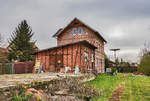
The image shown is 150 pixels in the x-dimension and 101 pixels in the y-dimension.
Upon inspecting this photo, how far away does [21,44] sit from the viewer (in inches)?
1028

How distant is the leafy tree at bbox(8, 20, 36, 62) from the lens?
82.6ft

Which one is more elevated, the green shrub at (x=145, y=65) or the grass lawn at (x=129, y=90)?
the green shrub at (x=145, y=65)

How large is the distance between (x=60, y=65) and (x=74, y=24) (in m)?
9.09

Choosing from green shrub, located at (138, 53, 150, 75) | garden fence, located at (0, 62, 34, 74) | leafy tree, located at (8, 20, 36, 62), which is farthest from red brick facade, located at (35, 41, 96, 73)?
leafy tree, located at (8, 20, 36, 62)

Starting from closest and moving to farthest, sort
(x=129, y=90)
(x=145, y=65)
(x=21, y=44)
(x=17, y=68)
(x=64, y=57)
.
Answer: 1. (x=129, y=90)
2. (x=64, y=57)
3. (x=17, y=68)
4. (x=145, y=65)
5. (x=21, y=44)

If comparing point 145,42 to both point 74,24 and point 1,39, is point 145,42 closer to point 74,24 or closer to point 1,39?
point 74,24

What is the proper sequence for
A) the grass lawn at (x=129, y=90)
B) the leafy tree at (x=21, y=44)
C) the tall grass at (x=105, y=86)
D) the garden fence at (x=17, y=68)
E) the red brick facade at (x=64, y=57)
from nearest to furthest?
the grass lawn at (x=129, y=90) → the tall grass at (x=105, y=86) → the red brick facade at (x=64, y=57) → the garden fence at (x=17, y=68) → the leafy tree at (x=21, y=44)

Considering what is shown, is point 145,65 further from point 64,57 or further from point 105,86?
point 105,86

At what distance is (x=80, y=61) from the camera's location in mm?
13445

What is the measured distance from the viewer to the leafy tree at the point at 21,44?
25172 millimetres

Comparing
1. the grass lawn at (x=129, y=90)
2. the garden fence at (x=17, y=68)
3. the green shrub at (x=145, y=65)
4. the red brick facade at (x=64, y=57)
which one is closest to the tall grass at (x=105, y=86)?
the grass lawn at (x=129, y=90)

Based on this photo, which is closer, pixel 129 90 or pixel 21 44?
pixel 129 90

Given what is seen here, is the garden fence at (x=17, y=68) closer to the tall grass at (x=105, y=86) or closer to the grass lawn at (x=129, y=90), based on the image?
the tall grass at (x=105, y=86)

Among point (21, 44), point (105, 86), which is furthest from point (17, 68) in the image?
point (105, 86)
